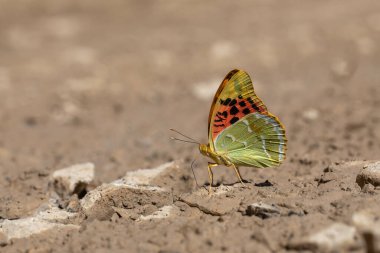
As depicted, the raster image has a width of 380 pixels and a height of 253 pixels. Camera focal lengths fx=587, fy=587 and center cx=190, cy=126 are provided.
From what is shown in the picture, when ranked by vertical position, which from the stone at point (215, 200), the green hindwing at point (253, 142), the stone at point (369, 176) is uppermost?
the green hindwing at point (253, 142)

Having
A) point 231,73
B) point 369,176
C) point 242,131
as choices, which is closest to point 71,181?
point 242,131

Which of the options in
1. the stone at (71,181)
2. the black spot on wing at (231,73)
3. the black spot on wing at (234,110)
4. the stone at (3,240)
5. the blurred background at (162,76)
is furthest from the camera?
the blurred background at (162,76)

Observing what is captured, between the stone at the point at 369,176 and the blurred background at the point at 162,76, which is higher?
the blurred background at the point at 162,76

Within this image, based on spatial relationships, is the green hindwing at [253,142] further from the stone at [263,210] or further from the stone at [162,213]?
the stone at [263,210]

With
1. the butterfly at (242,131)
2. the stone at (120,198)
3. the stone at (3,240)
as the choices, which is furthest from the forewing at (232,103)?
the stone at (3,240)

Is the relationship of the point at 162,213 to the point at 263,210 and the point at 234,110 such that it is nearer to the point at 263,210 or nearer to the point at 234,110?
the point at 263,210

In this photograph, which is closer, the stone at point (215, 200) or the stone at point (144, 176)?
the stone at point (215, 200)

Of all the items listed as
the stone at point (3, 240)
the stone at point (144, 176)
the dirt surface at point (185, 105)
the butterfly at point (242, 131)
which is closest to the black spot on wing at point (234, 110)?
the butterfly at point (242, 131)

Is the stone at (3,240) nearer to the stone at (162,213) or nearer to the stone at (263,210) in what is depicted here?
the stone at (162,213)

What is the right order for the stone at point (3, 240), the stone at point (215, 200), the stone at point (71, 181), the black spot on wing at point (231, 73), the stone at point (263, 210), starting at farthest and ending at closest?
1. the stone at point (71, 181)
2. the black spot on wing at point (231, 73)
3. the stone at point (215, 200)
4. the stone at point (3, 240)
5. the stone at point (263, 210)

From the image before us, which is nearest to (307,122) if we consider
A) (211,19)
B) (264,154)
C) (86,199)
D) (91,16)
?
(264,154)
